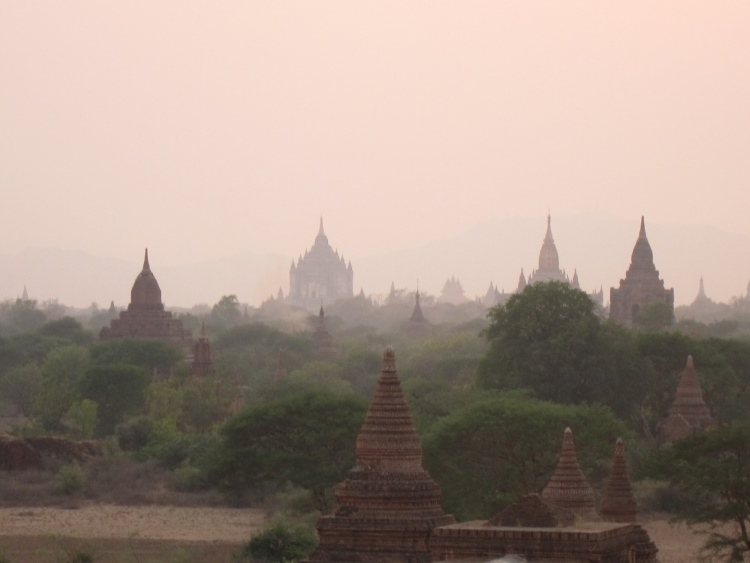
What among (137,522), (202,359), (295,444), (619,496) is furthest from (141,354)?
(619,496)

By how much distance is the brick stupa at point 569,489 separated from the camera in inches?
1250

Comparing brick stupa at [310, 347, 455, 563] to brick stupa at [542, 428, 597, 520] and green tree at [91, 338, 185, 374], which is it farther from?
green tree at [91, 338, 185, 374]

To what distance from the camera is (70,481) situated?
5694cm

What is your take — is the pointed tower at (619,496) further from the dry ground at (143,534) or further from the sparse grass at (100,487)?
the sparse grass at (100,487)

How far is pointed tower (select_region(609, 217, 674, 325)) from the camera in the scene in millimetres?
120062

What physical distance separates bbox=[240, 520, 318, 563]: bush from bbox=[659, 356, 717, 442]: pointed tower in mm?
19967

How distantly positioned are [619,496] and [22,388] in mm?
62814

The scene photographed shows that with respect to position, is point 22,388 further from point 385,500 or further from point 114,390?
point 385,500

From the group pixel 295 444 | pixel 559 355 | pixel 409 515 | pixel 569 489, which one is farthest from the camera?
pixel 559 355

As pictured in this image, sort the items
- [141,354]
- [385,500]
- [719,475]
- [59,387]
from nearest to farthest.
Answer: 1. [385,500]
2. [719,475]
3. [59,387]
4. [141,354]

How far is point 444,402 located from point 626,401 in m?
6.87

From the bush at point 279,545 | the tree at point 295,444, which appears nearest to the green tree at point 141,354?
the tree at point 295,444

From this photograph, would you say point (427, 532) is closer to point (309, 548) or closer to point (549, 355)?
point (309, 548)

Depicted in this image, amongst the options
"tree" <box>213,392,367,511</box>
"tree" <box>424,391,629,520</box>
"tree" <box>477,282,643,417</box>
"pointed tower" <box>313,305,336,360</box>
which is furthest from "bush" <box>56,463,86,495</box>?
"pointed tower" <box>313,305,336,360</box>
